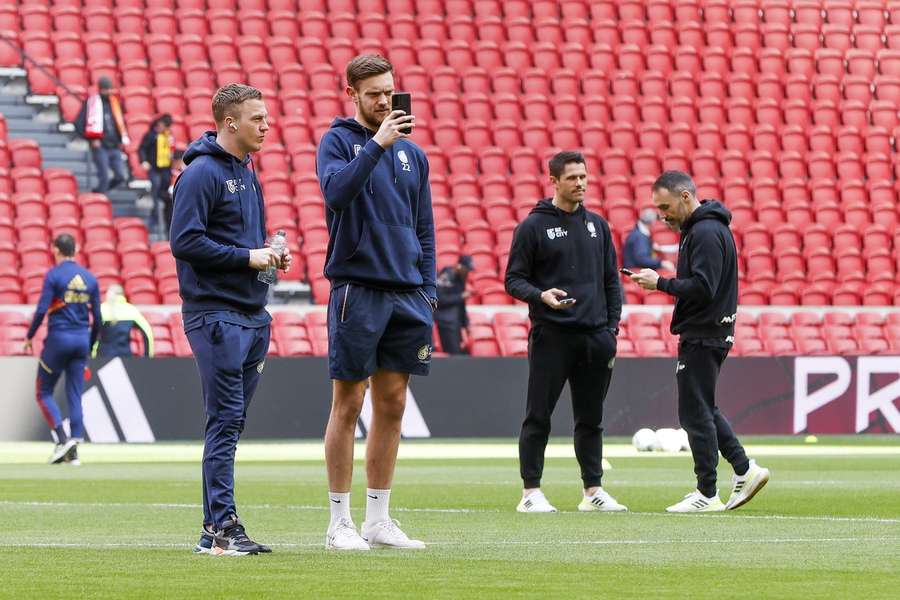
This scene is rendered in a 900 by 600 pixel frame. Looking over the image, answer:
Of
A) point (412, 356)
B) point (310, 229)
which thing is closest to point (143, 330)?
point (310, 229)

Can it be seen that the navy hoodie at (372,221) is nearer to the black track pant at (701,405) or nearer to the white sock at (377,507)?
the white sock at (377,507)

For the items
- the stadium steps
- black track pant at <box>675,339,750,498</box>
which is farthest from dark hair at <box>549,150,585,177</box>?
the stadium steps

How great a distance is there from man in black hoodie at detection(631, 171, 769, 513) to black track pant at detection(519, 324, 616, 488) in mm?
510

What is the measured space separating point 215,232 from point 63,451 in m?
9.55

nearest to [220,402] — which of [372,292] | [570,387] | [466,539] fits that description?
[372,292]

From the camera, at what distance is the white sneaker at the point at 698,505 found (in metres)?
10.6

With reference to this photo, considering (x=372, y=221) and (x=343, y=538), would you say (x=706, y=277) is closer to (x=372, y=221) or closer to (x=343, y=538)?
(x=372, y=221)

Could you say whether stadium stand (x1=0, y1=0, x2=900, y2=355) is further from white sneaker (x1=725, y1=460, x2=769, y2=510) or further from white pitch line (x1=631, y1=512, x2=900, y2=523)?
white pitch line (x1=631, y1=512, x2=900, y2=523)

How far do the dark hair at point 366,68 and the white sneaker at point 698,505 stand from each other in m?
3.90

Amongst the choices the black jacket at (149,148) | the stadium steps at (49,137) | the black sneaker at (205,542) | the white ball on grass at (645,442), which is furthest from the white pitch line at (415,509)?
the stadium steps at (49,137)

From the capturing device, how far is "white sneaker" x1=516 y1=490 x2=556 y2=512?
10.6 metres

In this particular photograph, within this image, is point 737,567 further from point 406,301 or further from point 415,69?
point 415,69

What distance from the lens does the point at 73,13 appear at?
27.3m

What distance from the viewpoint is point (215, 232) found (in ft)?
25.3
